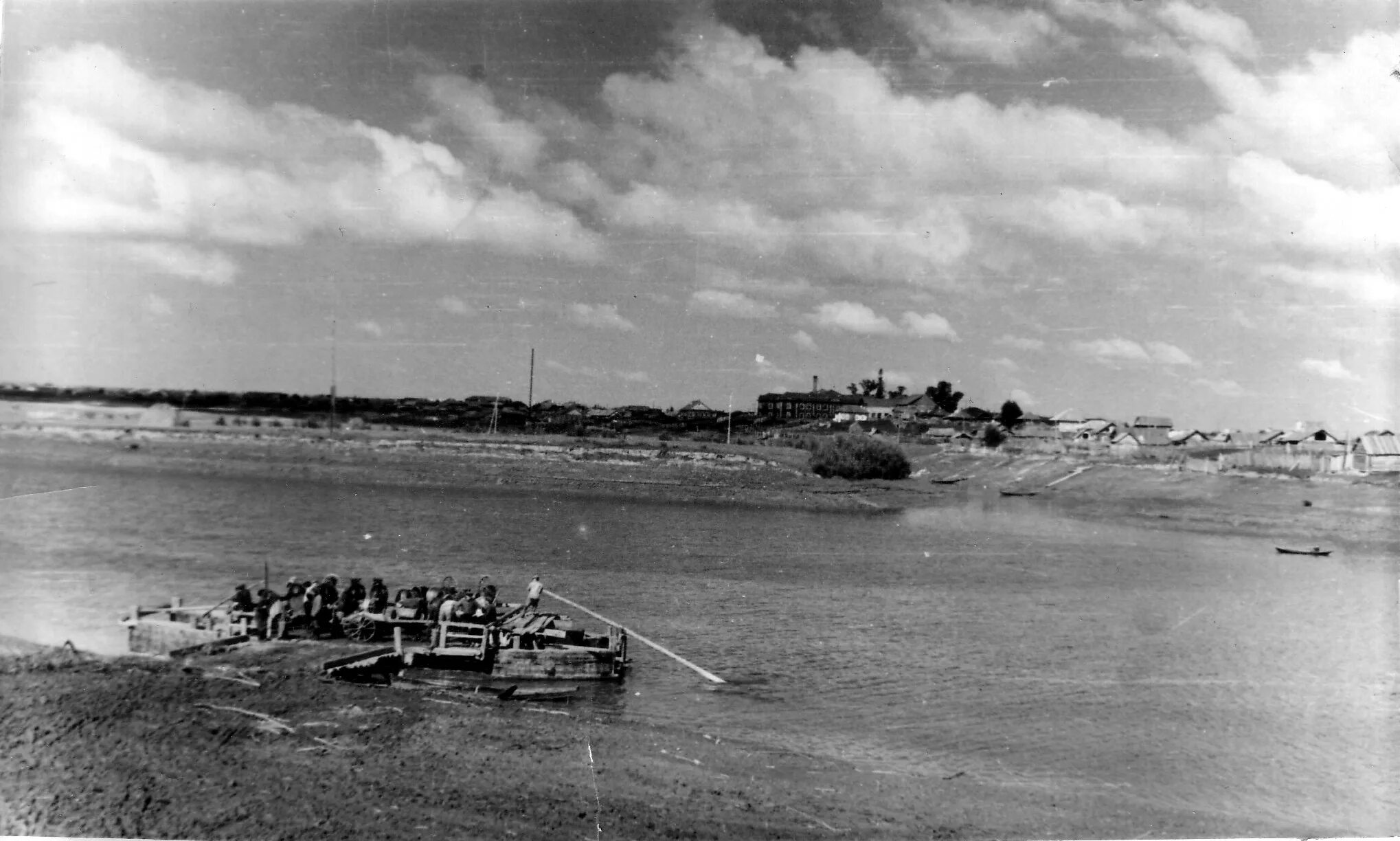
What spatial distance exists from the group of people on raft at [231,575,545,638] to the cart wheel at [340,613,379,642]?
0.27 ft

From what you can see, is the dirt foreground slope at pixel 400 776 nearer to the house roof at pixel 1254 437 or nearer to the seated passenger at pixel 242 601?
the seated passenger at pixel 242 601

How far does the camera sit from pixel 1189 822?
21.4 ft

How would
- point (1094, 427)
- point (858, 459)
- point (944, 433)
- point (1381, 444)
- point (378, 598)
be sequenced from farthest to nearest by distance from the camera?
1. point (1094, 427)
2. point (944, 433)
3. point (858, 459)
4. point (1381, 444)
5. point (378, 598)

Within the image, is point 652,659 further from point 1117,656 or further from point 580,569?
point 1117,656

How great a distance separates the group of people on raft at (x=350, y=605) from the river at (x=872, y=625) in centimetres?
88

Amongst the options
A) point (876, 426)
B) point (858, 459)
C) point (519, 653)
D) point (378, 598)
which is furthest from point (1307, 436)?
point (378, 598)

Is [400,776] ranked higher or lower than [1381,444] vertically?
lower

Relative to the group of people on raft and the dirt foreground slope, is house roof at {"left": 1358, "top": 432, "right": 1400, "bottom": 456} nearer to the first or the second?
the dirt foreground slope

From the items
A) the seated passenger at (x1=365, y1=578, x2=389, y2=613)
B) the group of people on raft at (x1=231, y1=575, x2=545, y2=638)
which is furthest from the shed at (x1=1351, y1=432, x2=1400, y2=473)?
the seated passenger at (x1=365, y1=578, x2=389, y2=613)

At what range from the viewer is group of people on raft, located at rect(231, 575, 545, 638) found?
8.19 metres

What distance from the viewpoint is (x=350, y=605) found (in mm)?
8773

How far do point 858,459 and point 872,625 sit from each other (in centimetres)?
712

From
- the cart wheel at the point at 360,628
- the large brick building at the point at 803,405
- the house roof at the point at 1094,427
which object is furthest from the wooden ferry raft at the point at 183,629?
the house roof at the point at 1094,427

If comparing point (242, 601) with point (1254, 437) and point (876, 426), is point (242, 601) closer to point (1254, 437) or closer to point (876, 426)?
point (876, 426)
